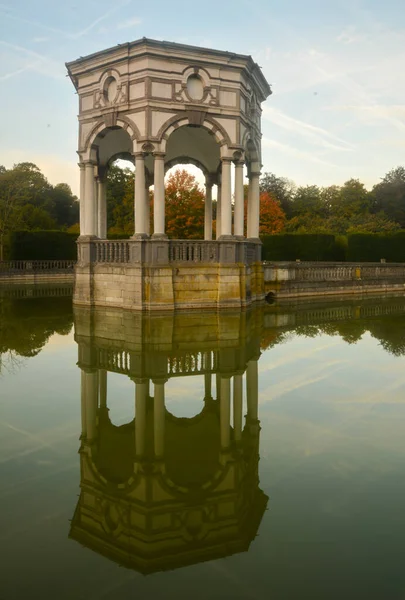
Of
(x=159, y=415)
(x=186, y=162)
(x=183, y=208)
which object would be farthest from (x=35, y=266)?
(x=159, y=415)

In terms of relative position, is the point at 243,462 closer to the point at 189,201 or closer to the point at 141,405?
the point at 141,405

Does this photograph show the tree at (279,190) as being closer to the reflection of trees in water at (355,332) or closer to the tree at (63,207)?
the tree at (63,207)

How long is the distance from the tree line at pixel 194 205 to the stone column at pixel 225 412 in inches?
1359

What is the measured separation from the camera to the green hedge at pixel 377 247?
111ft

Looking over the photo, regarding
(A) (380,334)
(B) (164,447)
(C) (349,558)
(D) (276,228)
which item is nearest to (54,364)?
(B) (164,447)

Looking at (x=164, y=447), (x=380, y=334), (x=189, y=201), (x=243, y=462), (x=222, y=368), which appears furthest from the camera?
(x=189, y=201)

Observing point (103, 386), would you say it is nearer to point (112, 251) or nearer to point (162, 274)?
point (162, 274)

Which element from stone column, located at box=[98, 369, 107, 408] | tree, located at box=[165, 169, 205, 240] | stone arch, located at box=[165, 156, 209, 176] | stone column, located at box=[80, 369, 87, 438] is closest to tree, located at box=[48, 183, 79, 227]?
tree, located at box=[165, 169, 205, 240]

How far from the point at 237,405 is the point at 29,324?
9.42 meters

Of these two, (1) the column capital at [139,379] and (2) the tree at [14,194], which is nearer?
(1) the column capital at [139,379]

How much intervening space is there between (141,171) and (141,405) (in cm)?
1226

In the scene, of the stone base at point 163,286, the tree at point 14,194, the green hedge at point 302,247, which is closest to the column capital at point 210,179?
the stone base at point 163,286

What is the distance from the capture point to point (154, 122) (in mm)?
17469

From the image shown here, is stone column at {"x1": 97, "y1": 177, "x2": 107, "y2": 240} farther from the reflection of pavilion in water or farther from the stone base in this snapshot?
the reflection of pavilion in water
